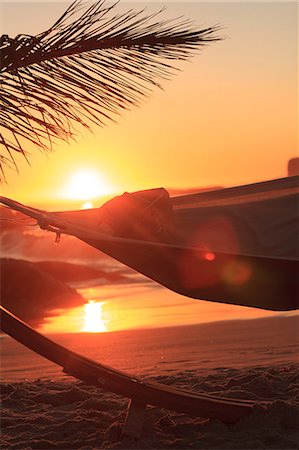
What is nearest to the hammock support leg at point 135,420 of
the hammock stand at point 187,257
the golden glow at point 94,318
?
the hammock stand at point 187,257

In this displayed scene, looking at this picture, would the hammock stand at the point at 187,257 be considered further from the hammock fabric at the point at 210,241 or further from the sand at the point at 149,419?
the sand at the point at 149,419

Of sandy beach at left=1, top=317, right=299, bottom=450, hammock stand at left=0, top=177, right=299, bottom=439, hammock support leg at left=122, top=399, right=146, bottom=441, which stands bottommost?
sandy beach at left=1, top=317, right=299, bottom=450

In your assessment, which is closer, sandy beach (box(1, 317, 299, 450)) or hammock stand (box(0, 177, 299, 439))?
hammock stand (box(0, 177, 299, 439))

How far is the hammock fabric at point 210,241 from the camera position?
362cm

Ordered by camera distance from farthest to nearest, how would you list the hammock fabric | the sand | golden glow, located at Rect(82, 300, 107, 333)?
A: golden glow, located at Rect(82, 300, 107, 333)
the sand
the hammock fabric

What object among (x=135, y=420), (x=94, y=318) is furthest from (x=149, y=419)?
(x=94, y=318)

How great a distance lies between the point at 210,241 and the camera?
3.84 m

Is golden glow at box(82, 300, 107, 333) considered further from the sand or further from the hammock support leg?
the hammock support leg

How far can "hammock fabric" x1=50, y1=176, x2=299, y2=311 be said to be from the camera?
362cm

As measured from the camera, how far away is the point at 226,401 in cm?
397

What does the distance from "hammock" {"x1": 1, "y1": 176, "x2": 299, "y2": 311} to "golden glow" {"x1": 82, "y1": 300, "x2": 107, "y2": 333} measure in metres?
4.20

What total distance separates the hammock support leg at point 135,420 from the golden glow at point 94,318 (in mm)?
4172

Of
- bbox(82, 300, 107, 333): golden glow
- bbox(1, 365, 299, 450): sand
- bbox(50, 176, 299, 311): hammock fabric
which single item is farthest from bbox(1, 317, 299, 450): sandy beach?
bbox(50, 176, 299, 311): hammock fabric

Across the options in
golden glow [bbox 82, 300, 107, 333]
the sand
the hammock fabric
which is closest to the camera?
the hammock fabric
